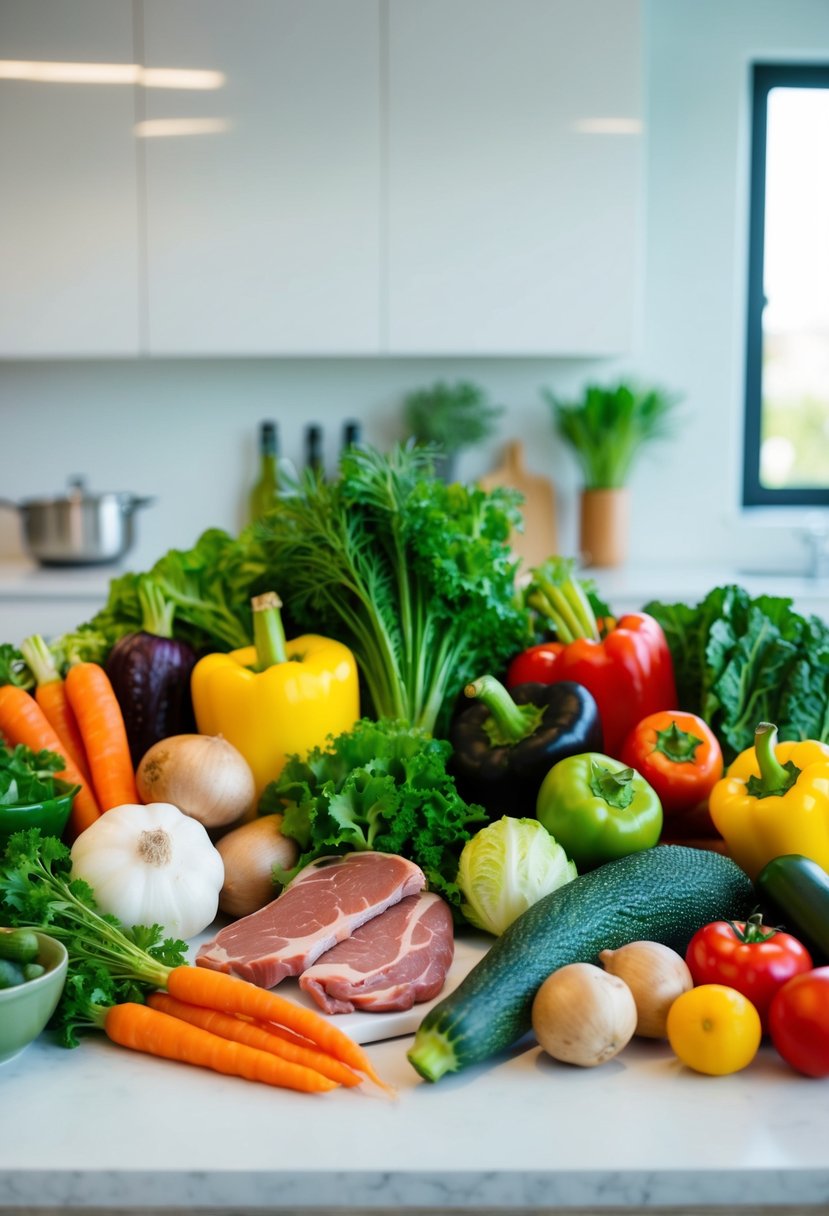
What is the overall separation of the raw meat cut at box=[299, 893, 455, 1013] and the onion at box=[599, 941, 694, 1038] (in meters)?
0.17

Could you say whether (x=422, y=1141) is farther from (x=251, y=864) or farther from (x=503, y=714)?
(x=503, y=714)

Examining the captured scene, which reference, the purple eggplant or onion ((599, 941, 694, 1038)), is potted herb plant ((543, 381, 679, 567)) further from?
onion ((599, 941, 694, 1038))

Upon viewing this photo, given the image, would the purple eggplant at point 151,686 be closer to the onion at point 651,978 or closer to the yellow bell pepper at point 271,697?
the yellow bell pepper at point 271,697

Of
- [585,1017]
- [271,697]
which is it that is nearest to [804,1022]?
[585,1017]

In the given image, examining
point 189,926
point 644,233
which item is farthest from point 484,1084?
point 644,233

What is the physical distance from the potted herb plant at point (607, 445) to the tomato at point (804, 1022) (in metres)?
3.22

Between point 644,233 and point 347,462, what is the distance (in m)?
2.97

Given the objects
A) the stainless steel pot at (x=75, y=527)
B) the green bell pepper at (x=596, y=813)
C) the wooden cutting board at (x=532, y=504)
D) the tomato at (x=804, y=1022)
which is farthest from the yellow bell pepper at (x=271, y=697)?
the wooden cutting board at (x=532, y=504)

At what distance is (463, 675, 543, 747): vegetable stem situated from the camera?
1.48m

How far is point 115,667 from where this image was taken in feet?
5.56

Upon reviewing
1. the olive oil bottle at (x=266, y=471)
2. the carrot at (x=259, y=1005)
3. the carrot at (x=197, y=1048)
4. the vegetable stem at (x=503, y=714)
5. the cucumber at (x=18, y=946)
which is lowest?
the carrot at (x=197, y=1048)

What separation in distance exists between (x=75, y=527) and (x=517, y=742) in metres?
2.59

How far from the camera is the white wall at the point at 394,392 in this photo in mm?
4258

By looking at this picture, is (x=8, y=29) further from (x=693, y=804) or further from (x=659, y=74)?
(x=693, y=804)
